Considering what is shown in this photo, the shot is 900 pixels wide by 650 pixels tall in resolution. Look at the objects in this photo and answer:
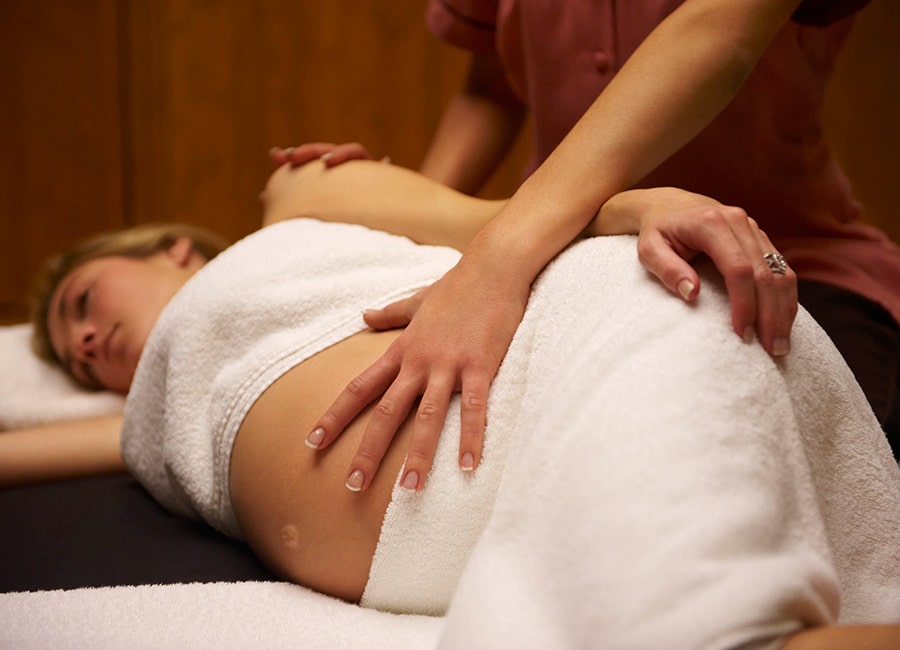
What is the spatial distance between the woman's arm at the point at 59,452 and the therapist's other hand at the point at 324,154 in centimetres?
44

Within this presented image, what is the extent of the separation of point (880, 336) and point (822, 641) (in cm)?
58

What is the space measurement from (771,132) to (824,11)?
15 centimetres

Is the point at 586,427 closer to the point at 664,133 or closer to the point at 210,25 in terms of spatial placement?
the point at 664,133

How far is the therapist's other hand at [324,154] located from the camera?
1165 mm

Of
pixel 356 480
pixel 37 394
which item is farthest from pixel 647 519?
pixel 37 394

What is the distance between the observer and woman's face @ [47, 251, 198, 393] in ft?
4.25

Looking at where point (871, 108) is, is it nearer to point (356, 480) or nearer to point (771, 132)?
point (771, 132)

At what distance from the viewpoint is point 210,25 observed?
270cm

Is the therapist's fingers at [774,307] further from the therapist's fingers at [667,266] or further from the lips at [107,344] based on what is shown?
the lips at [107,344]

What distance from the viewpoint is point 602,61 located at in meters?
1.15

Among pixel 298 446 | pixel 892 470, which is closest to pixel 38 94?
pixel 298 446

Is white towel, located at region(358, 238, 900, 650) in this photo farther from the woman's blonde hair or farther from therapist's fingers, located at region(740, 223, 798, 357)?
the woman's blonde hair

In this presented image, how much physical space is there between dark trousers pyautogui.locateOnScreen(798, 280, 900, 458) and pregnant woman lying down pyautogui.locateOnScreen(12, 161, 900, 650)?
0.28 metres

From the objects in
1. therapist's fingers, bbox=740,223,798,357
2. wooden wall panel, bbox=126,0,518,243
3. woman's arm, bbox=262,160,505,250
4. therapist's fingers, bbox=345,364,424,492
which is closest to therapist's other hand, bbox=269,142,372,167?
woman's arm, bbox=262,160,505,250
